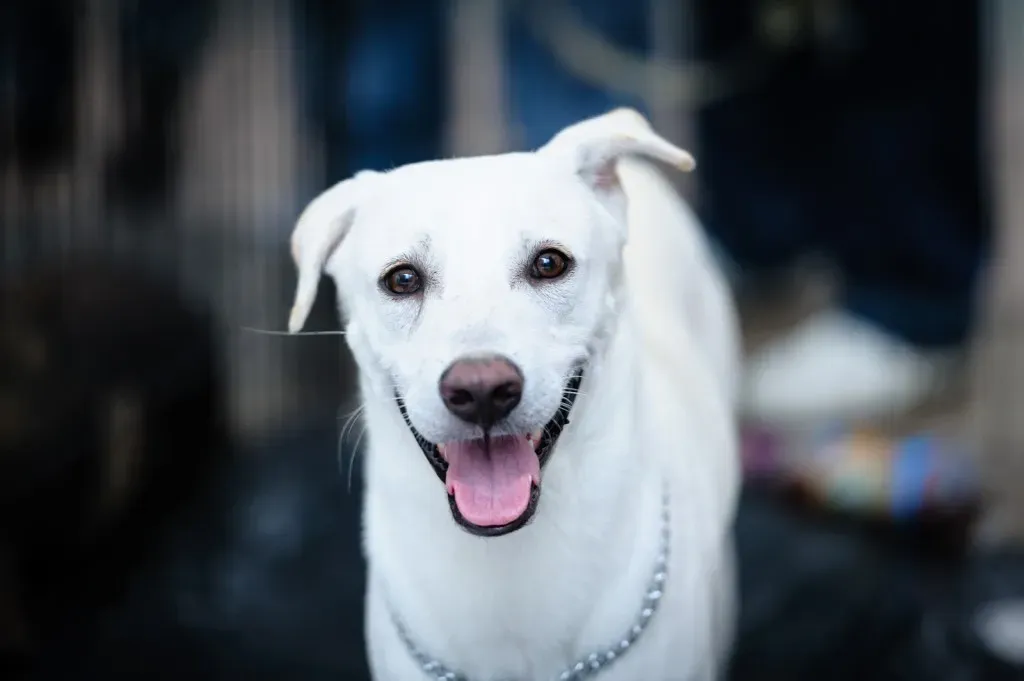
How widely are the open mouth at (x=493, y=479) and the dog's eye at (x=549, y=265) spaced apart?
148mm

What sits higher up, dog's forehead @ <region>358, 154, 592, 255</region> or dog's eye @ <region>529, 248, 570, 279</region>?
dog's forehead @ <region>358, 154, 592, 255</region>

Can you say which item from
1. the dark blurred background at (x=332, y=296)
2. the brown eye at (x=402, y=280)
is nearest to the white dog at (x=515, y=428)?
the brown eye at (x=402, y=280)

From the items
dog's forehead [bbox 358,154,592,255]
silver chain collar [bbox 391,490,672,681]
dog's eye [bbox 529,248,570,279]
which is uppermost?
dog's forehead [bbox 358,154,592,255]

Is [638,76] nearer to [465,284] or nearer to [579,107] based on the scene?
[579,107]

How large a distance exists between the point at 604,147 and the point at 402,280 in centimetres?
39

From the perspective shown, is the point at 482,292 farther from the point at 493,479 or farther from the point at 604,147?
the point at 604,147

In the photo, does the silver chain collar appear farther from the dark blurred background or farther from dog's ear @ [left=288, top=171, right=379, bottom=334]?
the dark blurred background

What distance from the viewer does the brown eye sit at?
153 cm

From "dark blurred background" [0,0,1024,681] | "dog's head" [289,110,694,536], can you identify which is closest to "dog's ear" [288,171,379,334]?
"dog's head" [289,110,694,536]

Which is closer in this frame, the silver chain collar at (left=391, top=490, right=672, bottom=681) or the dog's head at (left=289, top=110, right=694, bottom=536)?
the dog's head at (left=289, top=110, right=694, bottom=536)

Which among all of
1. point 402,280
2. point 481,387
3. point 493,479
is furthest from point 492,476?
point 402,280

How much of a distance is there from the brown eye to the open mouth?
0.54ft

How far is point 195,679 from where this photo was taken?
264 cm

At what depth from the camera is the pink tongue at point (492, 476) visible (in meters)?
1.45
